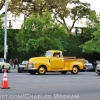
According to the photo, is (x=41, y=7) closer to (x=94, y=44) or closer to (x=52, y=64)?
(x=94, y=44)

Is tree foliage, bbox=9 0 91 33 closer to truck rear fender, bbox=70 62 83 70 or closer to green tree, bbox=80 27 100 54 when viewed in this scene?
green tree, bbox=80 27 100 54

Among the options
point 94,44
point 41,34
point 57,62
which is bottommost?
point 57,62

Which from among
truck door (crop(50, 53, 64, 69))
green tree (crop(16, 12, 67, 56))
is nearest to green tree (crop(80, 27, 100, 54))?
green tree (crop(16, 12, 67, 56))

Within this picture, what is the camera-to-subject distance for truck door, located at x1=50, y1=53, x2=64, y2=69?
98.1 feet

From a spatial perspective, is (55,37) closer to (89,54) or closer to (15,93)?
(89,54)

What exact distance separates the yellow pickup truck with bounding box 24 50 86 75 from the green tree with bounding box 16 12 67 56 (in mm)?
16365

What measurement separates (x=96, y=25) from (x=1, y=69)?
77.8 ft

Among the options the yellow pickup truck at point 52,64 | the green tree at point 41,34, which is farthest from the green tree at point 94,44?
the yellow pickup truck at point 52,64

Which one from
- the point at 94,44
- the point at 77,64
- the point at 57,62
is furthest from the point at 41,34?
the point at 57,62

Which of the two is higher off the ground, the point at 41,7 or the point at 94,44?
the point at 41,7

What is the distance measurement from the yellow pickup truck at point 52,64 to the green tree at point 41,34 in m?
16.4

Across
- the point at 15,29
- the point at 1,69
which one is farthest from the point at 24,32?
the point at 1,69

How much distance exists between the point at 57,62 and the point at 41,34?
61.1ft

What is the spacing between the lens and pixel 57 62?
3016 centimetres
